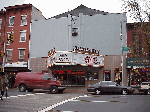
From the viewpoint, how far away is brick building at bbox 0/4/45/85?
33.2m

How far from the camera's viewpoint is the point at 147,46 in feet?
42.7

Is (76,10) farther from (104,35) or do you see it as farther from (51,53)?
(51,53)

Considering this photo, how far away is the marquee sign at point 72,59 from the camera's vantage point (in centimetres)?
2608

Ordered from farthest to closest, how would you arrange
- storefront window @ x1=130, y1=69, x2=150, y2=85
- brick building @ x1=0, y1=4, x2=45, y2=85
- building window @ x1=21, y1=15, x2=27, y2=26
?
building window @ x1=21, y1=15, x2=27, y2=26, brick building @ x1=0, y1=4, x2=45, y2=85, storefront window @ x1=130, y1=69, x2=150, y2=85

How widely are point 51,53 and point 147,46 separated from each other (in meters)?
16.5

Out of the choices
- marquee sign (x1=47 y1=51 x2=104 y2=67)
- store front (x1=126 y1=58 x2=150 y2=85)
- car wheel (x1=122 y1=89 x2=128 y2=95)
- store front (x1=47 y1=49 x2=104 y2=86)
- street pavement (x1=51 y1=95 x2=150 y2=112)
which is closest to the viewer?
street pavement (x1=51 y1=95 x2=150 y2=112)

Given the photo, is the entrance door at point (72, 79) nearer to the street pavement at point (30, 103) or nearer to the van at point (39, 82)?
the van at point (39, 82)

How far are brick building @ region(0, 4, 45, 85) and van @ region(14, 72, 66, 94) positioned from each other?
9419mm

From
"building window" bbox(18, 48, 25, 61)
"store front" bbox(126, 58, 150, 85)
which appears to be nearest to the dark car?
"store front" bbox(126, 58, 150, 85)

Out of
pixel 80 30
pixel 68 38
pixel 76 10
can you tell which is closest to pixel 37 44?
pixel 68 38

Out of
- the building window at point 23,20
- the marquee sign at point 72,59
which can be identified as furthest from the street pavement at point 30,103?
the building window at point 23,20

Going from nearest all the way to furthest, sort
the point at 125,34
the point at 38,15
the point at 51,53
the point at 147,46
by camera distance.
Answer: the point at 147,46
the point at 51,53
the point at 125,34
the point at 38,15

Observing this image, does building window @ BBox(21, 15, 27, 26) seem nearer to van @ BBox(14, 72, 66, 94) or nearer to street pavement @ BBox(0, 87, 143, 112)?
van @ BBox(14, 72, 66, 94)

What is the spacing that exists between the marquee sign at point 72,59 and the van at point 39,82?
405 centimetres
